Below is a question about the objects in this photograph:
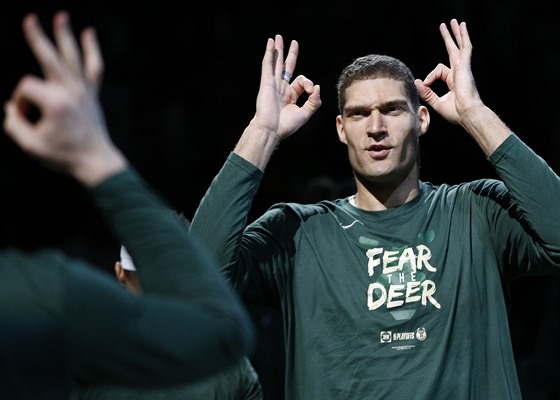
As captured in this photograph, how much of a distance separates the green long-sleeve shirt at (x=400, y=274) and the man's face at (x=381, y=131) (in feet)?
0.44

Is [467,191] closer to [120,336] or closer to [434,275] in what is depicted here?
[434,275]

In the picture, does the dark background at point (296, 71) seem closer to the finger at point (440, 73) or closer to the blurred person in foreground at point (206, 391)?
the blurred person in foreground at point (206, 391)

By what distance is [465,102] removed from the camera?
139 inches

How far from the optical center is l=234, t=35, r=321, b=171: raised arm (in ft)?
11.2

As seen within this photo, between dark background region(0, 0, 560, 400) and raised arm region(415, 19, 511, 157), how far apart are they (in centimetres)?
339

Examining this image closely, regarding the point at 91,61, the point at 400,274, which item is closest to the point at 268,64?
the point at 400,274

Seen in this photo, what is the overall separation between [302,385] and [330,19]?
5.04 m

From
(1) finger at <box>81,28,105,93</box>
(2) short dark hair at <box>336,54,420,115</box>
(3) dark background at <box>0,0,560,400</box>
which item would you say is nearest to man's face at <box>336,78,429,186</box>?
(2) short dark hair at <box>336,54,420,115</box>

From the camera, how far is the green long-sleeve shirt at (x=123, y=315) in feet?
5.24

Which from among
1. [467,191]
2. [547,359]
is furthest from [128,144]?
[467,191]

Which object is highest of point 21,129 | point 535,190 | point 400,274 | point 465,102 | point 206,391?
point 21,129

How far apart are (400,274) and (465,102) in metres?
0.61

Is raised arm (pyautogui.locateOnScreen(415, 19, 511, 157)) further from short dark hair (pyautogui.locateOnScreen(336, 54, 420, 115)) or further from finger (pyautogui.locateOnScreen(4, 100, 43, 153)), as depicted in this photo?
finger (pyautogui.locateOnScreen(4, 100, 43, 153))

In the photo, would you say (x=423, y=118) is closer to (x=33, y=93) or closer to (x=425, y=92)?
(x=425, y=92)
